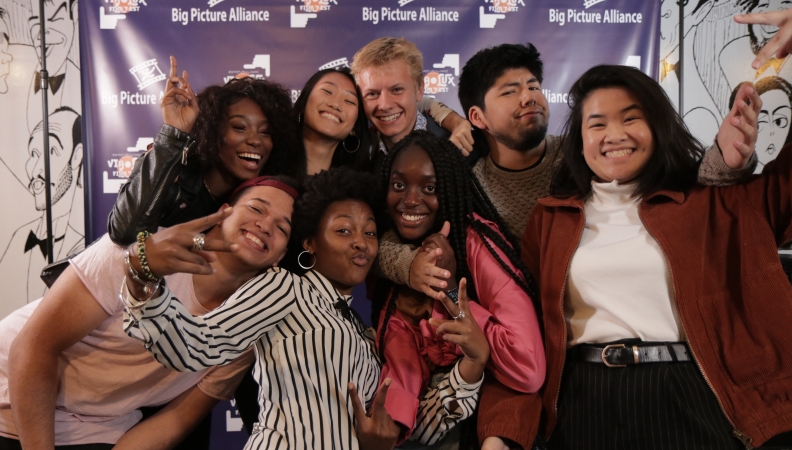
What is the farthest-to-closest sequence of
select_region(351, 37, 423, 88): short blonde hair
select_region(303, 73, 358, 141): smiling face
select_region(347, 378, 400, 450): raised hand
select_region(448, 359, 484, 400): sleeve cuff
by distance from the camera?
select_region(351, 37, 423, 88): short blonde hair
select_region(303, 73, 358, 141): smiling face
select_region(448, 359, 484, 400): sleeve cuff
select_region(347, 378, 400, 450): raised hand

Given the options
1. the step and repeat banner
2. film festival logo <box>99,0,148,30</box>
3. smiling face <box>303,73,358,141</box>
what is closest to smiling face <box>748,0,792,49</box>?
the step and repeat banner

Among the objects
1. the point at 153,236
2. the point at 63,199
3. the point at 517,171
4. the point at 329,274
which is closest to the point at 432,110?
the point at 517,171

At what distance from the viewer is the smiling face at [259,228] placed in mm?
1782

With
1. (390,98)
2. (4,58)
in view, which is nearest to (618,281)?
(390,98)

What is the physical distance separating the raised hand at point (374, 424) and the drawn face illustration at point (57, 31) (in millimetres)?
3464

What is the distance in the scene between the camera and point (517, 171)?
2.43 meters

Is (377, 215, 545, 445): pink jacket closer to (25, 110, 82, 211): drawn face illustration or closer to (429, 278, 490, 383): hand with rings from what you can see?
(429, 278, 490, 383): hand with rings

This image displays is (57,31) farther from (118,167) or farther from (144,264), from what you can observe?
(144,264)

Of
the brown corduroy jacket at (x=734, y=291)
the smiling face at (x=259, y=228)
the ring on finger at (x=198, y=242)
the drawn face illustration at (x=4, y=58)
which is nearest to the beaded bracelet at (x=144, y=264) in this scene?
the ring on finger at (x=198, y=242)

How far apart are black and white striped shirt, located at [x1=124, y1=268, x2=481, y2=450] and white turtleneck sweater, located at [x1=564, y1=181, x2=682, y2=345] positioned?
44cm

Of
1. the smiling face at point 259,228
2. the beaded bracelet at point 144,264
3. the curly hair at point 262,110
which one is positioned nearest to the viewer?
the beaded bracelet at point 144,264

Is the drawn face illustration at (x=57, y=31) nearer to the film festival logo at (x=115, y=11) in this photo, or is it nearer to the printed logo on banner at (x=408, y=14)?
the film festival logo at (x=115, y=11)

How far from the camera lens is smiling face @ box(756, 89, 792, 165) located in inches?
142

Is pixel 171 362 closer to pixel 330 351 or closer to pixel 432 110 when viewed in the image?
pixel 330 351
